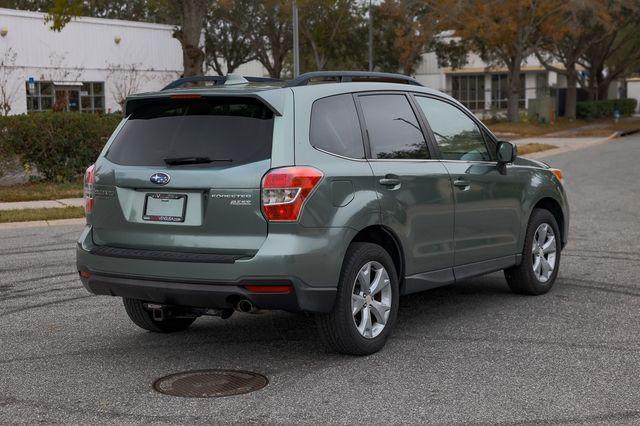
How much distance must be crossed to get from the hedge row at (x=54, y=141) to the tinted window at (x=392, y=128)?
40.8 ft

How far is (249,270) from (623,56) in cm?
6919

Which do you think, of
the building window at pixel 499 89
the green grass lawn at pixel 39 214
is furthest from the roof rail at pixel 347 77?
the building window at pixel 499 89

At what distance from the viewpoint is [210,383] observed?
222 inches

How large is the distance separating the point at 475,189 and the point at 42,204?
1038 cm

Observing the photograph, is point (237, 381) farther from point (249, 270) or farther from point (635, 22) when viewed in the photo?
point (635, 22)

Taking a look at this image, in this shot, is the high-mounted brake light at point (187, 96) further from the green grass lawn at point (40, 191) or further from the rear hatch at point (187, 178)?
the green grass lawn at point (40, 191)

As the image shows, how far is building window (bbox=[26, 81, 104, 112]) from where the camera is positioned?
4084cm

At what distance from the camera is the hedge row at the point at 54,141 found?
17.7 metres

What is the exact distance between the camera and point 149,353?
642cm

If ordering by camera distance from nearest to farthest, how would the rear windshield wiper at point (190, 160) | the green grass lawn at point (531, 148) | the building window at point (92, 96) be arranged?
the rear windshield wiper at point (190, 160), the green grass lawn at point (531, 148), the building window at point (92, 96)

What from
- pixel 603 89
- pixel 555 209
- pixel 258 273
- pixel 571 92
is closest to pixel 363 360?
pixel 258 273

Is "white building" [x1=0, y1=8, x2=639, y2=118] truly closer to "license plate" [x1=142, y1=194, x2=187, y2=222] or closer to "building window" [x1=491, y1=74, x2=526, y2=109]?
"license plate" [x1=142, y1=194, x2=187, y2=222]

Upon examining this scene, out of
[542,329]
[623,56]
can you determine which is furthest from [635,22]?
[542,329]

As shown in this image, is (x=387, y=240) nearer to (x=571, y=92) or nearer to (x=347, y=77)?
(x=347, y=77)
